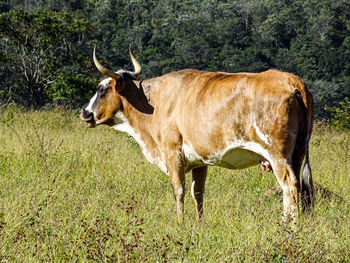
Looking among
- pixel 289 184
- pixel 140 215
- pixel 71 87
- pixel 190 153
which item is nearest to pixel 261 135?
pixel 289 184

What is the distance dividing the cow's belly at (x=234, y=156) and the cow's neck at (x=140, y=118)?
2.02 ft

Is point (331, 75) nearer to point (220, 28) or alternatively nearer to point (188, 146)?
point (220, 28)

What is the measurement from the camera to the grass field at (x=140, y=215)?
3.11m

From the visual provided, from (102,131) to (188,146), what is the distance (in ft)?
18.1

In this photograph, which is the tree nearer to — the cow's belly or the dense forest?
the dense forest

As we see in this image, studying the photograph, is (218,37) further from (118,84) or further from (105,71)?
(105,71)

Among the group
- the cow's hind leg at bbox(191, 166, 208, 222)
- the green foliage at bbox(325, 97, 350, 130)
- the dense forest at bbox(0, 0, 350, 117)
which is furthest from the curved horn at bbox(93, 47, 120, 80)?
the dense forest at bbox(0, 0, 350, 117)

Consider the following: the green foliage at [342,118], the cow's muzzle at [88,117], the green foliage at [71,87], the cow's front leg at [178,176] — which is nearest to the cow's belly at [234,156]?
the cow's front leg at [178,176]

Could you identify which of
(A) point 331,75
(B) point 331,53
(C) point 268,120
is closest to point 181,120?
(C) point 268,120

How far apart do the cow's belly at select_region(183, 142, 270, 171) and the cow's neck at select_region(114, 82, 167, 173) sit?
2.02 feet

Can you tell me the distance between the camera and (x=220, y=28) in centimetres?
6384

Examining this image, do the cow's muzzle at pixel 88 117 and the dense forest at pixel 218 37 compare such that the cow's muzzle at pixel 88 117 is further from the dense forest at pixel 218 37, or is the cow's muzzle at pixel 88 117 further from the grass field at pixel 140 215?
the dense forest at pixel 218 37

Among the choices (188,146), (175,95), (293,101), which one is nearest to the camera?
(293,101)

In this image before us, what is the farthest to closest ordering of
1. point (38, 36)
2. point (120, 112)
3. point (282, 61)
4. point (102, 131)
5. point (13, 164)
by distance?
point (282, 61)
point (38, 36)
point (102, 131)
point (13, 164)
point (120, 112)
